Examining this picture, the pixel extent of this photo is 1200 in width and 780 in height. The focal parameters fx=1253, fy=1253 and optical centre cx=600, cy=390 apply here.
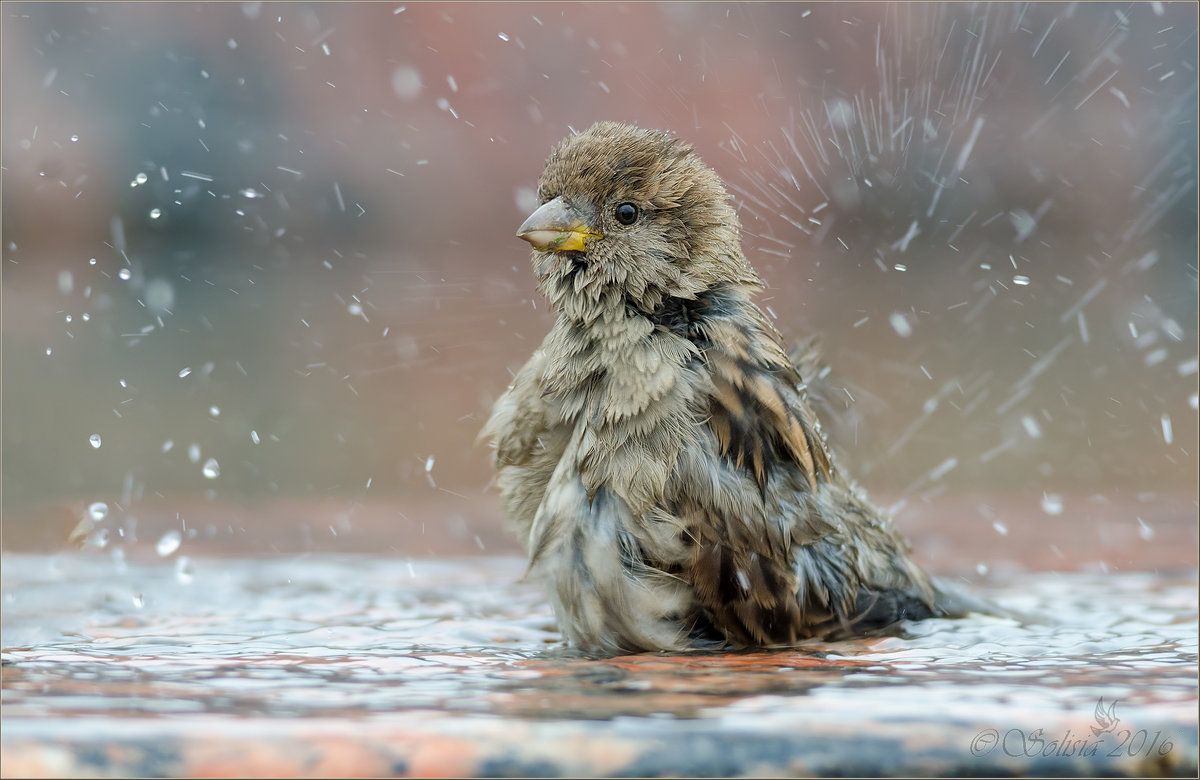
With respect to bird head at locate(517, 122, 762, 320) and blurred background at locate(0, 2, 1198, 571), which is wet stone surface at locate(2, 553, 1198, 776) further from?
blurred background at locate(0, 2, 1198, 571)

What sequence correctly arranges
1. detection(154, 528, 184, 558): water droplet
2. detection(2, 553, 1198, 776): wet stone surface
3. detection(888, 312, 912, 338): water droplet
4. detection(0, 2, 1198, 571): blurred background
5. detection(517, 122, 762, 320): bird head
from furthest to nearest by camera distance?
detection(888, 312, 912, 338): water droplet → detection(0, 2, 1198, 571): blurred background → detection(154, 528, 184, 558): water droplet → detection(517, 122, 762, 320): bird head → detection(2, 553, 1198, 776): wet stone surface

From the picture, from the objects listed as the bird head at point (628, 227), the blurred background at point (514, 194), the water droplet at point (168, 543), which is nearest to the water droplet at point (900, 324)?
the blurred background at point (514, 194)

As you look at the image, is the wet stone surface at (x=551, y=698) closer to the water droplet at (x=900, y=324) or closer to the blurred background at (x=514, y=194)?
the blurred background at (x=514, y=194)

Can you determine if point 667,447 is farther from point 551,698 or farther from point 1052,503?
point 1052,503

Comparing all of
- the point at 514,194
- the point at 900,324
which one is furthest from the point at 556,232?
the point at 514,194

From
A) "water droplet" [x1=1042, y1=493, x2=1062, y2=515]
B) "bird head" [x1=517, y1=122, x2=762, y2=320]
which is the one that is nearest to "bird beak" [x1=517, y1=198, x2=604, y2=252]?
"bird head" [x1=517, y1=122, x2=762, y2=320]

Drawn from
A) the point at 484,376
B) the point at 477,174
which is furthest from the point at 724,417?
the point at 477,174
